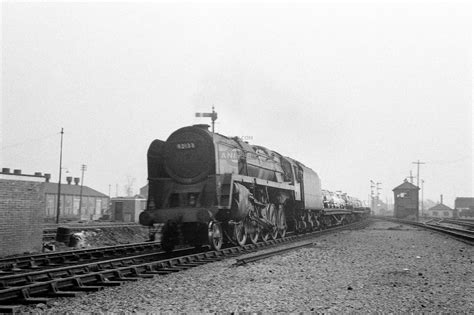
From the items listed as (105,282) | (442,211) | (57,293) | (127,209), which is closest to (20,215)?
(105,282)

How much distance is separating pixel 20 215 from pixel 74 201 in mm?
64573

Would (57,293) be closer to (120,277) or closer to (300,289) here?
(120,277)

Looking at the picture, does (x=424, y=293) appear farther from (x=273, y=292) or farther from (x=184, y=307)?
(x=184, y=307)

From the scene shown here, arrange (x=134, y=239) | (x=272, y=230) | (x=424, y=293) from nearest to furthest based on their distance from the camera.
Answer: (x=424, y=293) < (x=272, y=230) < (x=134, y=239)

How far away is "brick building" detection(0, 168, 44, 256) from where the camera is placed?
13414 mm

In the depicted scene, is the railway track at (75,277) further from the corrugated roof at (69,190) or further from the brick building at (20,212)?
the corrugated roof at (69,190)

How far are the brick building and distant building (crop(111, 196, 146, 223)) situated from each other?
1075 inches

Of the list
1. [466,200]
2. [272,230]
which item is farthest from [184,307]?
[466,200]

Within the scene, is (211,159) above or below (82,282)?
above

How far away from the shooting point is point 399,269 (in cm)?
942

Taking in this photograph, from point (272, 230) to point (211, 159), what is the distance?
5269 millimetres

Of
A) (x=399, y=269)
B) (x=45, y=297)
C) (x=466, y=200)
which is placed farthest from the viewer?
(x=466, y=200)

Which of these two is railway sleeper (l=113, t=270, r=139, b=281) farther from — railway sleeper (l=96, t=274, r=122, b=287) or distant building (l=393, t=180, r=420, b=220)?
distant building (l=393, t=180, r=420, b=220)

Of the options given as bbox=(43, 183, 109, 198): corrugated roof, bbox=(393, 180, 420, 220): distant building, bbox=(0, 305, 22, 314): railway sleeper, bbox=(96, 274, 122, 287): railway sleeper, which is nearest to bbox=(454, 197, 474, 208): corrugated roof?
bbox=(393, 180, 420, 220): distant building
